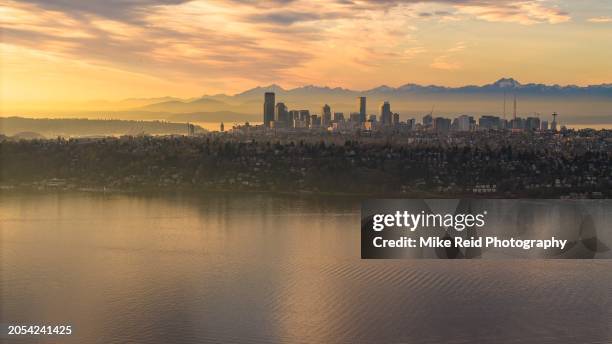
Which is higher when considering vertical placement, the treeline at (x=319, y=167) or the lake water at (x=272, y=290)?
the treeline at (x=319, y=167)

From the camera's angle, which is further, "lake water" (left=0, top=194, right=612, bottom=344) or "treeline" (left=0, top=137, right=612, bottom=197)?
"treeline" (left=0, top=137, right=612, bottom=197)

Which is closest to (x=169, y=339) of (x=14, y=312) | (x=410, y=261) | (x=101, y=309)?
(x=101, y=309)

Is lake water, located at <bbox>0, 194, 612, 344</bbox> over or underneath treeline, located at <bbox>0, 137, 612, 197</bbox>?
underneath

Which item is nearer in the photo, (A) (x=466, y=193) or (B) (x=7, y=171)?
(A) (x=466, y=193)

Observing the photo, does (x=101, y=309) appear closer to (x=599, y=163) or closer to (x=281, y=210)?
(x=281, y=210)

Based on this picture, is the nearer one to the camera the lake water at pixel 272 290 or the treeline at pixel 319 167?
the lake water at pixel 272 290

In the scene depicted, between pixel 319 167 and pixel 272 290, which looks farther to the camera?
pixel 319 167

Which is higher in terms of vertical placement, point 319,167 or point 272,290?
point 319,167

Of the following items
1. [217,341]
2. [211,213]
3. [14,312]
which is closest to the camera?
[217,341]
